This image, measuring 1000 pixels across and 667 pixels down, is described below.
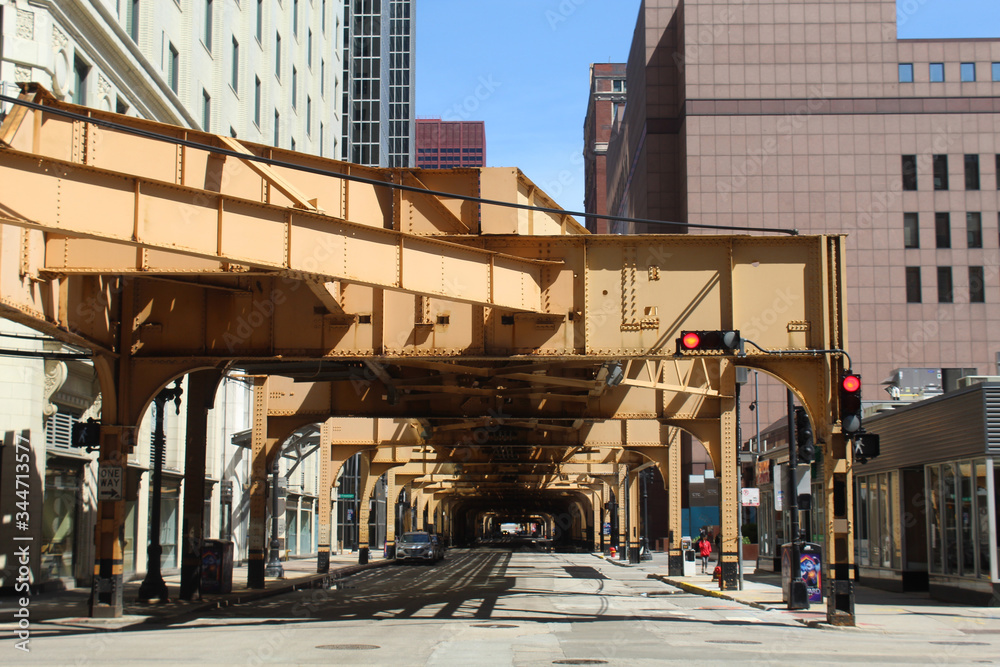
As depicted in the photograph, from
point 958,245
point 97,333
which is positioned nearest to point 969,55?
point 958,245

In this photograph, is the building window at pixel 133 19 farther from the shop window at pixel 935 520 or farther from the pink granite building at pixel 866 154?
the pink granite building at pixel 866 154

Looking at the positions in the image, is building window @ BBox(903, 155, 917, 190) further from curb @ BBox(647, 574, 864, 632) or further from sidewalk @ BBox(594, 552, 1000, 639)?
sidewalk @ BBox(594, 552, 1000, 639)

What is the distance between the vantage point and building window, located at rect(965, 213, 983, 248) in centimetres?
7319

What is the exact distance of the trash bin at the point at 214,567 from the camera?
26406 mm

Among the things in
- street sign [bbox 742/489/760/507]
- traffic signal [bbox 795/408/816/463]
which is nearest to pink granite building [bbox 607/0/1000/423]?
street sign [bbox 742/489/760/507]

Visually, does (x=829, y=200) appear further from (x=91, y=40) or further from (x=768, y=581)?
(x=91, y=40)

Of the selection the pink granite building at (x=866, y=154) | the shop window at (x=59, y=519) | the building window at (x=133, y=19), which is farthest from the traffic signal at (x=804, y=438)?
the pink granite building at (x=866, y=154)

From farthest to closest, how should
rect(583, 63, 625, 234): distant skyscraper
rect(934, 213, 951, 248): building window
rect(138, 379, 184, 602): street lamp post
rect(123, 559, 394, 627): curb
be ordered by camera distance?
rect(583, 63, 625, 234): distant skyscraper
rect(934, 213, 951, 248): building window
rect(138, 379, 184, 602): street lamp post
rect(123, 559, 394, 627): curb

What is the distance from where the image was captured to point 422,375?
26.6m

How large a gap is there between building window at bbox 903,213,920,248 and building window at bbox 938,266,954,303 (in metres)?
2.39

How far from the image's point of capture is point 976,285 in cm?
7269

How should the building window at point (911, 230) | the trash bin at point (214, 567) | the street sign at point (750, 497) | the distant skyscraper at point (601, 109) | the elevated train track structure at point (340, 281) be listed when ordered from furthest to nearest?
the distant skyscraper at point (601, 109) < the building window at point (911, 230) < the street sign at point (750, 497) < the trash bin at point (214, 567) < the elevated train track structure at point (340, 281)

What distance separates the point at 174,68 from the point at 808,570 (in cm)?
2547

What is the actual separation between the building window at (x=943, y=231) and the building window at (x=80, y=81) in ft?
202
